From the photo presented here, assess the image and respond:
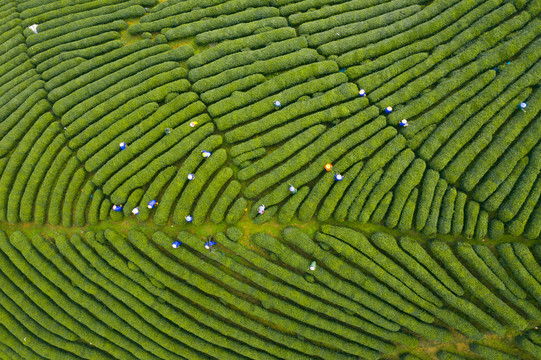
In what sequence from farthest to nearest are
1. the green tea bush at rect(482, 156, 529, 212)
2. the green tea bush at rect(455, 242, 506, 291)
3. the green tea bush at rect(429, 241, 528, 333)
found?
1. the green tea bush at rect(482, 156, 529, 212)
2. the green tea bush at rect(429, 241, 528, 333)
3. the green tea bush at rect(455, 242, 506, 291)

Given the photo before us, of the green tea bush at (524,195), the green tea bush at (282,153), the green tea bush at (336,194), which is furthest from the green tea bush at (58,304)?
the green tea bush at (524,195)

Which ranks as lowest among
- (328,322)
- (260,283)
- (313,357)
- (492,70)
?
(313,357)

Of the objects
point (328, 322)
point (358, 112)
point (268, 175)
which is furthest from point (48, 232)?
point (358, 112)

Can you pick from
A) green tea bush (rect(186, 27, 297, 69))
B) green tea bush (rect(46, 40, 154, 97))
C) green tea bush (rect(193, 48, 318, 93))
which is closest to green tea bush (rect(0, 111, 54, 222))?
green tea bush (rect(46, 40, 154, 97))

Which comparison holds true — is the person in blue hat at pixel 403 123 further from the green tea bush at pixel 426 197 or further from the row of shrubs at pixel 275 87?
the row of shrubs at pixel 275 87

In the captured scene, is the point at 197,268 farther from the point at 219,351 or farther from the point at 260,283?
the point at 219,351

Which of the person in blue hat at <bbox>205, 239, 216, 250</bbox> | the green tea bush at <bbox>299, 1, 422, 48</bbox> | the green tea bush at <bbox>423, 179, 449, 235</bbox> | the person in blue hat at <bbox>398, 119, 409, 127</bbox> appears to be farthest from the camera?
the green tea bush at <bbox>299, 1, 422, 48</bbox>

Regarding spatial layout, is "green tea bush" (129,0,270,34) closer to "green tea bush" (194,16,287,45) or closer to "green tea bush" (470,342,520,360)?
"green tea bush" (194,16,287,45)

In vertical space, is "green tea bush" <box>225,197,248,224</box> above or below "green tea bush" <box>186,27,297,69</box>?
below
